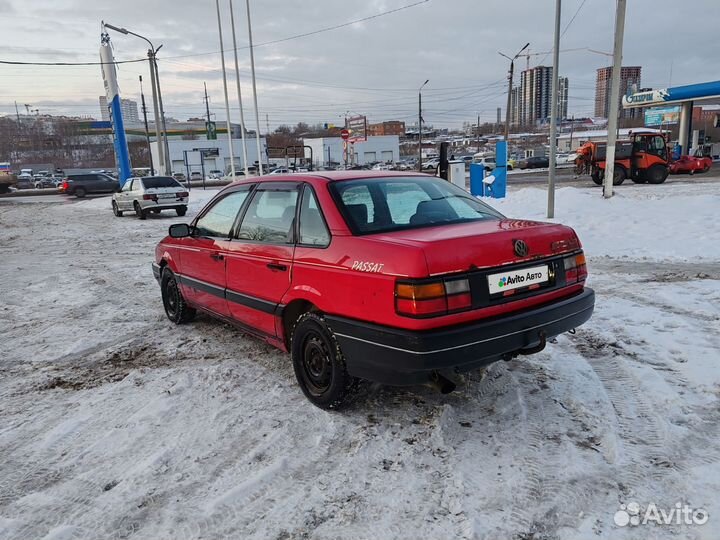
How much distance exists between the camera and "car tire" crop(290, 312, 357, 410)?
3299 mm

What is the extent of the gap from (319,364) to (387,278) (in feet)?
3.24

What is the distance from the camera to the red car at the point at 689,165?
27.4m

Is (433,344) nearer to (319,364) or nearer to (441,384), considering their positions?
(441,384)

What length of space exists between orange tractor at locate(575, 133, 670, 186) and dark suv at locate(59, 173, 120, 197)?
29.6 metres

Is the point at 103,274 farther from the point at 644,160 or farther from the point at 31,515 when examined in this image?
the point at 644,160

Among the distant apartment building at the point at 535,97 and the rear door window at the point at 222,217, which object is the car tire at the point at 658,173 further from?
the distant apartment building at the point at 535,97

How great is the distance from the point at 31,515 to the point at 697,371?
174 inches

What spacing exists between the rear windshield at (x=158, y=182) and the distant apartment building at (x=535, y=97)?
41.2m

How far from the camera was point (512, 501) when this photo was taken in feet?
8.22

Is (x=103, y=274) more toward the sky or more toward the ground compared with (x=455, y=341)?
more toward the ground

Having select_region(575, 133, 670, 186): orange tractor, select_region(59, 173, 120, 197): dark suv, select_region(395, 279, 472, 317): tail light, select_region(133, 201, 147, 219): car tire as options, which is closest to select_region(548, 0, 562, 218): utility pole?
select_region(395, 279, 472, 317): tail light

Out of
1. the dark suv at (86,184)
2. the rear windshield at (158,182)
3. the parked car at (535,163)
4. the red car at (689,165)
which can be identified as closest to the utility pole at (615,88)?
the rear windshield at (158,182)

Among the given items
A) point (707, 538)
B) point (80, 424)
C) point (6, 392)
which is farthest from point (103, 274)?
point (707, 538)

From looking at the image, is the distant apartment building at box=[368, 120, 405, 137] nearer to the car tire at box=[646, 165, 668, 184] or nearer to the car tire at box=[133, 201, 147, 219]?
the car tire at box=[646, 165, 668, 184]
